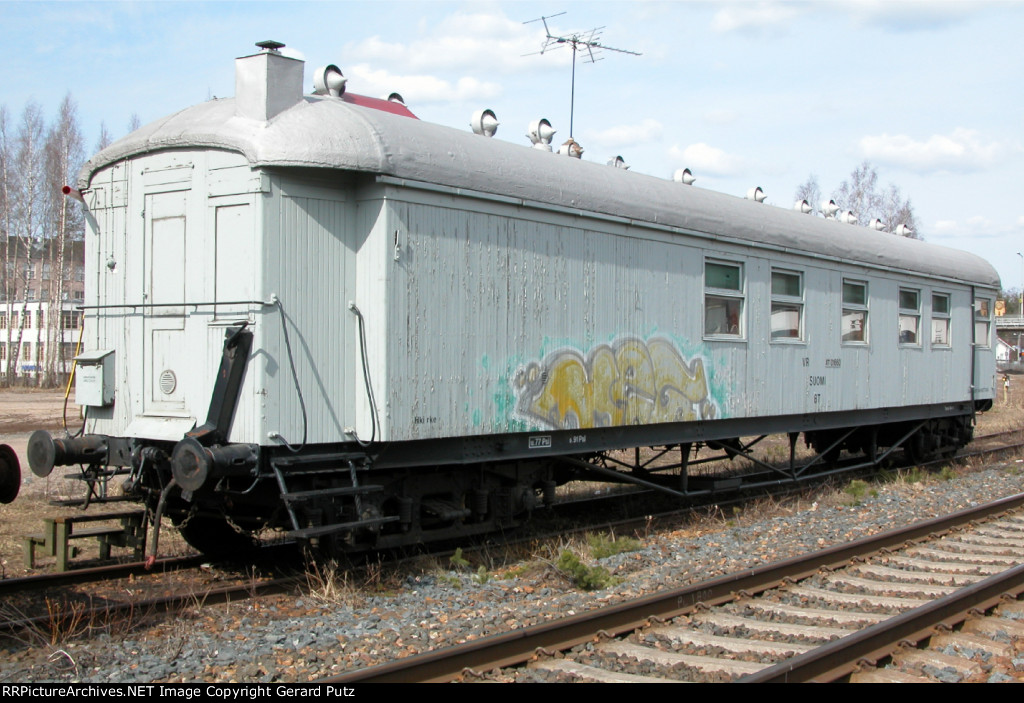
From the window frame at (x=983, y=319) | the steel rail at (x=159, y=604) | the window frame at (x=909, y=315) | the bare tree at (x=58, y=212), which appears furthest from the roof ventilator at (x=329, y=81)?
the bare tree at (x=58, y=212)

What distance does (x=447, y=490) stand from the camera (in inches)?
322

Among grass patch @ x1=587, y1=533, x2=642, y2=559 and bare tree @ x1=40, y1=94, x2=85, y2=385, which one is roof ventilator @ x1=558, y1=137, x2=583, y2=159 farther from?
bare tree @ x1=40, y1=94, x2=85, y2=385

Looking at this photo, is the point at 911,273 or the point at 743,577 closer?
the point at 743,577

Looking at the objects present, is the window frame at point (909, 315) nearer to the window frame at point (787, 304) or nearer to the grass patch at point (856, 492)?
the grass patch at point (856, 492)

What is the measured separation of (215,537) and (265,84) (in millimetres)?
3818

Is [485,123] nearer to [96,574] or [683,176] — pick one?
[683,176]

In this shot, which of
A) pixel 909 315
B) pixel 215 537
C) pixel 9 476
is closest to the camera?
pixel 9 476

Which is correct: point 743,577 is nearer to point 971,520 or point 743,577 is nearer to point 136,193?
point 971,520

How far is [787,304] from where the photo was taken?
37.2 feet

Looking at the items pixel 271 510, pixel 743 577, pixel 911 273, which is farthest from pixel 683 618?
pixel 911 273

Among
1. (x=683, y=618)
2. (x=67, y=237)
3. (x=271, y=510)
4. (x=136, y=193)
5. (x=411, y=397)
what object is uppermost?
(x=67, y=237)

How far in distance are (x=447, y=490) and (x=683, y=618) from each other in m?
2.57

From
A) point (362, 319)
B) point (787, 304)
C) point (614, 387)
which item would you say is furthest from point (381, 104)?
point (787, 304)

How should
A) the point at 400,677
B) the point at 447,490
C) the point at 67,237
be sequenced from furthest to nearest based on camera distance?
the point at 67,237, the point at 447,490, the point at 400,677
